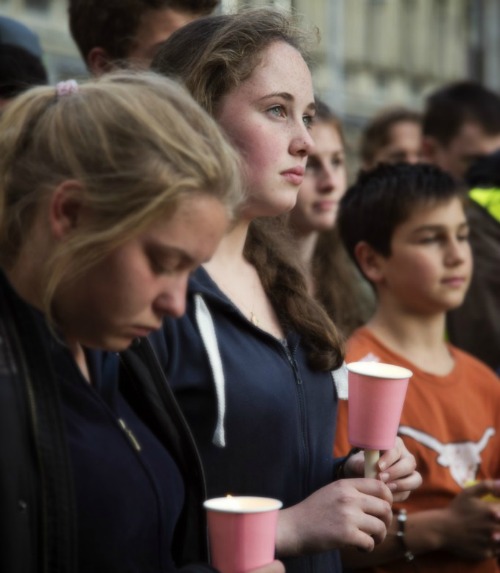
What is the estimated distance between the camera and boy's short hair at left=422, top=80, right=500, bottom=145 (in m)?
6.09

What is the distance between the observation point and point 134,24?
3824mm

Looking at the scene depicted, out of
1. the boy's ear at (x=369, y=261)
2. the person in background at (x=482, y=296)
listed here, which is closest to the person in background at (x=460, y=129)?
the person in background at (x=482, y=296)

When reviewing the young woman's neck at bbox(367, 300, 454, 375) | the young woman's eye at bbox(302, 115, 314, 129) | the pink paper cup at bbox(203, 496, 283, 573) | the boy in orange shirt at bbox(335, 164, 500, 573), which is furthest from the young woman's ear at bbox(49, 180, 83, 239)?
the young woman's neck at bbox(367, 300, 454, 375)

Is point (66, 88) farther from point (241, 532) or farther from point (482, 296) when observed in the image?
point (482, 296)

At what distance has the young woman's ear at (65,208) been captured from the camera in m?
2.12

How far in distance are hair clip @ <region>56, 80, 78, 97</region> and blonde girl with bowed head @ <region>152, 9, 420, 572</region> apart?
0.54 meters

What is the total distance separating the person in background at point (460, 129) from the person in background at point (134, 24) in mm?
2496

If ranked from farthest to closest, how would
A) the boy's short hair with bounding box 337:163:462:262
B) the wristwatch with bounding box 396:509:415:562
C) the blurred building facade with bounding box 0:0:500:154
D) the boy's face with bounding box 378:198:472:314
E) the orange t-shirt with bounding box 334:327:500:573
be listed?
the blurred building facade with bounding box 0:0:500:154 → the boy's short hair with bounding box 337:163:462:262 → the boy's face with bounding box 378:198:472:314 → the orange t-shirt with bounding box 334:327:500:573 → the wristwatch with bounding box 396:509:415:562

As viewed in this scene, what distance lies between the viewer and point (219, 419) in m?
2.70

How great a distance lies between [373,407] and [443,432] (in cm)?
106

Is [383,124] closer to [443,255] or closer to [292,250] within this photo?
[443,255]

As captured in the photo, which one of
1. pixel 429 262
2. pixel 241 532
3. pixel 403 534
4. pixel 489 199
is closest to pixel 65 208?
pixel 241 532

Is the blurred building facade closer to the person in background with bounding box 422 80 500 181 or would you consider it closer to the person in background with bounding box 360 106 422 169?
the person in background with bounding box 360 106 422 169

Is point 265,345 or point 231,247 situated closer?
point 265,345
